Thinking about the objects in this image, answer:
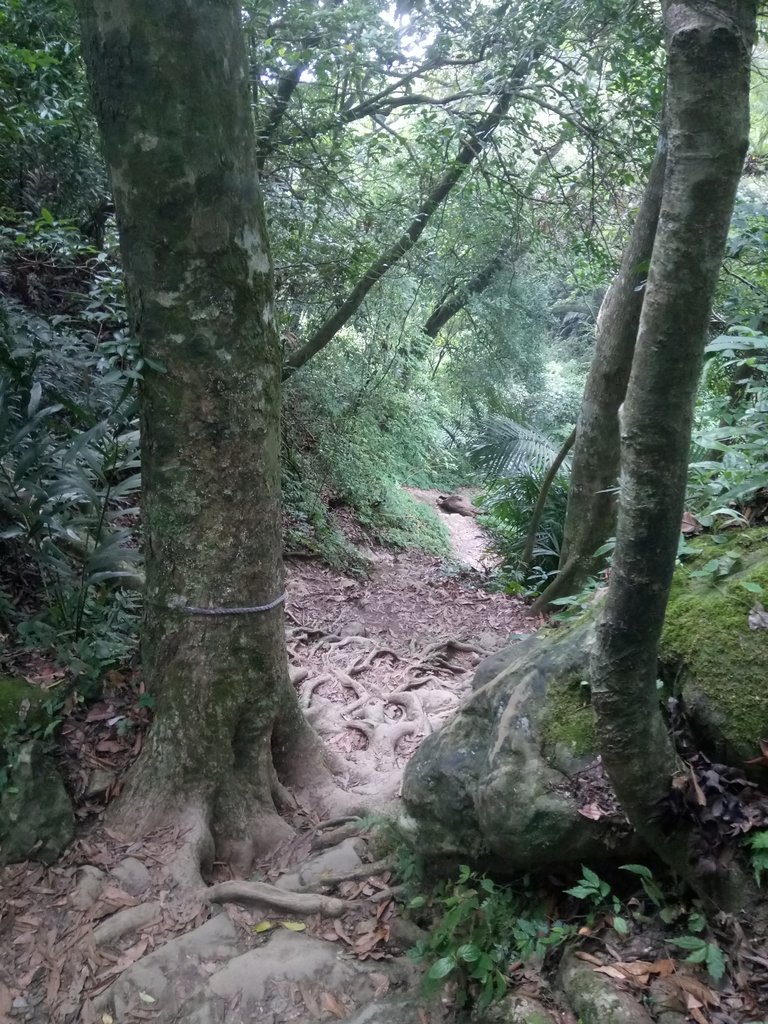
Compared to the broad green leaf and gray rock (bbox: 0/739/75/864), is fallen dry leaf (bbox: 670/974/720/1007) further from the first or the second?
gray rock (bbox: 0/739/75/864)

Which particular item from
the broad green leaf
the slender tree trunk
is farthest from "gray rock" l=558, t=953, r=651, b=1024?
the slender tree trunk

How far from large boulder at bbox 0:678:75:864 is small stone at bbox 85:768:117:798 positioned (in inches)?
5.1

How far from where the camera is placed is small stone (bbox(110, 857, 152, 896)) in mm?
2926

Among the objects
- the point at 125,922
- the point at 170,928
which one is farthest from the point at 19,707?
the point at 170,928

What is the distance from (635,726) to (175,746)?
2089 mm

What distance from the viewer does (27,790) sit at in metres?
2.94

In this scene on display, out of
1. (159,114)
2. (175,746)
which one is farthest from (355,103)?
(175,746)

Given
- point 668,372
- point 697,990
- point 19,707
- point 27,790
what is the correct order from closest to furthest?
point 668,372 < point 697,990 < point 27,790 < point 19,707

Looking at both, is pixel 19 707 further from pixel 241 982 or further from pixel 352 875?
pixel 352 875

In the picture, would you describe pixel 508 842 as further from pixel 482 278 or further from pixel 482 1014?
pixel 482 278

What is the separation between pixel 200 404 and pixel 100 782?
177cm

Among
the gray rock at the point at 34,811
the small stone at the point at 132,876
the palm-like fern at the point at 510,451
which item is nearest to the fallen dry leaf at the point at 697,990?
the small stone at the point at 132,876

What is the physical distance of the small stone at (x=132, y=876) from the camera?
115 inches

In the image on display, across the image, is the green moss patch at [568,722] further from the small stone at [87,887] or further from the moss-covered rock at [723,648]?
the small stone at [87,887]
